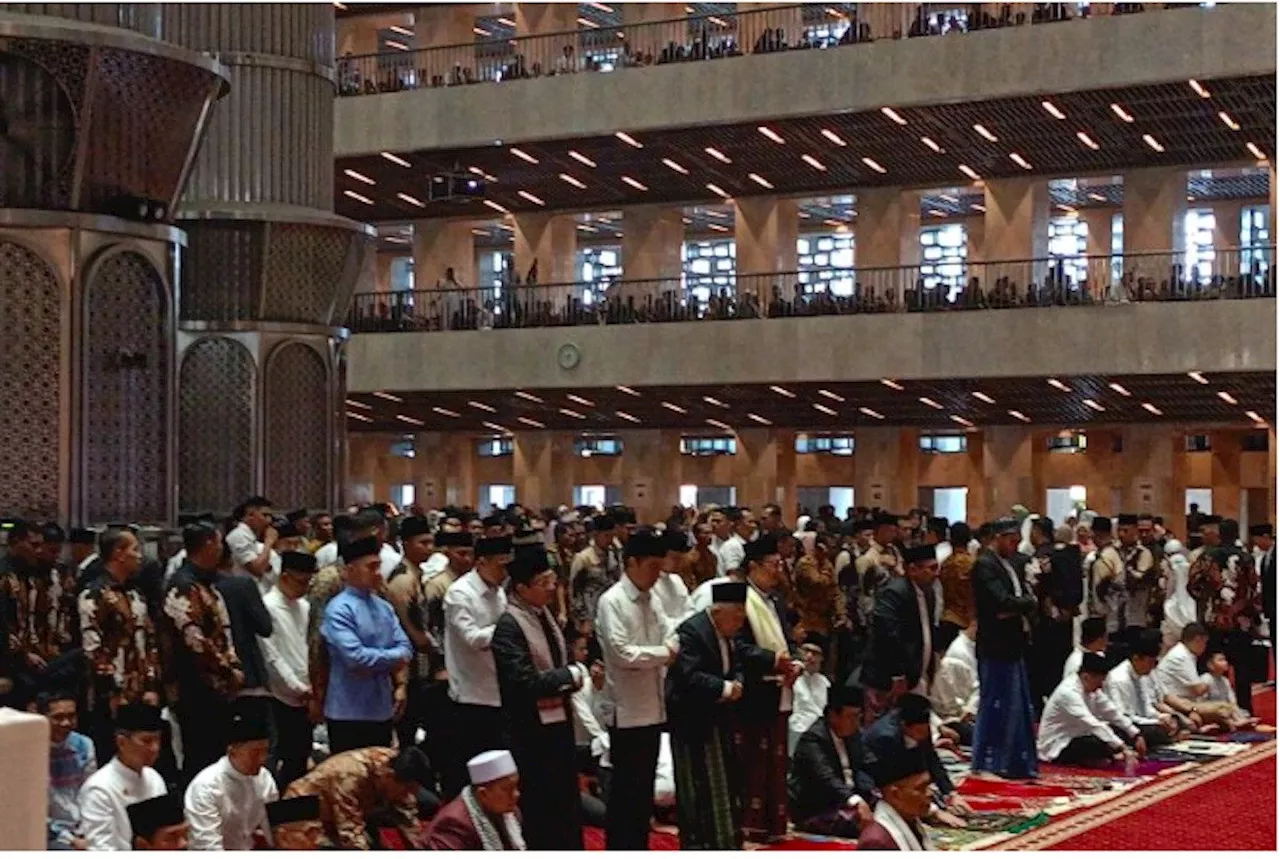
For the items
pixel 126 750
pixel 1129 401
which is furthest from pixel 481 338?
pixel 126 750

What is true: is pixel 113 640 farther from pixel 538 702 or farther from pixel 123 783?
pixel 538 702

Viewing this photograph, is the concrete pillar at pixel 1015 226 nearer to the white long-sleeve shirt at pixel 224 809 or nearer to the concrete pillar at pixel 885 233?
the concrete pillar at pixel 885 233

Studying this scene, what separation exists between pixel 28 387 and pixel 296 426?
5.35 m

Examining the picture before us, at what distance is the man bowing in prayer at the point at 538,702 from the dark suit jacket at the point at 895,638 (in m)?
3.05

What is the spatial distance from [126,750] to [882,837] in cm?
281

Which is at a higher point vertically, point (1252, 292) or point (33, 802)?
point (1252, 292)

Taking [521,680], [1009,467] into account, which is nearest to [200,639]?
[521,680]

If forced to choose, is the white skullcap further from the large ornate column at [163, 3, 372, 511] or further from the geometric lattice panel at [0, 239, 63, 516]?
the large ornate column at [163, 3, 372, 511]

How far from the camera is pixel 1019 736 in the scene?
38.9ft

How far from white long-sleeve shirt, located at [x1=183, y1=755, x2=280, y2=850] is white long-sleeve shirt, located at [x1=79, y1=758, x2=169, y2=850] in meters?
0.18

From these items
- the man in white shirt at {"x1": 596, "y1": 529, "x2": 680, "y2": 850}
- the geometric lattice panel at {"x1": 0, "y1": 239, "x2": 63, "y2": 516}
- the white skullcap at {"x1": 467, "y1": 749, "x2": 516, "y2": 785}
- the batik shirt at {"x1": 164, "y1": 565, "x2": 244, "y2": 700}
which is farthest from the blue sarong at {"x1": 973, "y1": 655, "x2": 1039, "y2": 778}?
the geometric lattice panel at {"x1": 0, "y1": 239, "x2": 63, "y2": 516}

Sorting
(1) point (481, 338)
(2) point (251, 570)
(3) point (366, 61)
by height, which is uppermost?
(3) point (366, 61)

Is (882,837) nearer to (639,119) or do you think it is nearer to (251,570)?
(251,570)

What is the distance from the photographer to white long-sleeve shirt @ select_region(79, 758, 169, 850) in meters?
7.36
